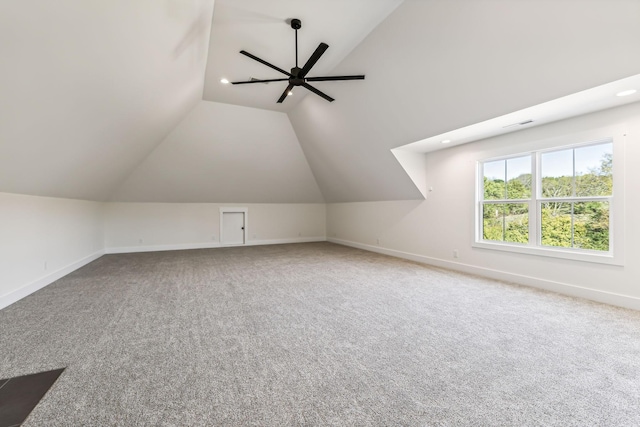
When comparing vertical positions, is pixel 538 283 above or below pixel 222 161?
below

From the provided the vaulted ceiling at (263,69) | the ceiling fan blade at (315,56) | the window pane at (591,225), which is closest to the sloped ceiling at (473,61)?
the vaulted ceiling at (263,69)

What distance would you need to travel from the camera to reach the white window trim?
3.08m

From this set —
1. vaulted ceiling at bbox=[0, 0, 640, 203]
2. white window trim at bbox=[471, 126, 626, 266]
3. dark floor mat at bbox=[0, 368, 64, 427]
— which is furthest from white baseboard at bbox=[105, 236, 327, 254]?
dark floor mat at bbox=[0, 368, 64, 427]

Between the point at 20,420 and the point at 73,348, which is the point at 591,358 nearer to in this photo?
the point at 20,420

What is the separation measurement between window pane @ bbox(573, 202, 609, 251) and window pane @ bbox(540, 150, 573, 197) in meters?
0.27

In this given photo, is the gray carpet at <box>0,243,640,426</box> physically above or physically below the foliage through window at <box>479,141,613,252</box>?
below

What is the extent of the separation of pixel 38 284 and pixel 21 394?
9.66 feet

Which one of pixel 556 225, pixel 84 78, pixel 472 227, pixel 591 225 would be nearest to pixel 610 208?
pixel 591 225

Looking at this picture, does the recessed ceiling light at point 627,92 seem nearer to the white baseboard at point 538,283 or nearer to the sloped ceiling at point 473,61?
the sloped ceiling at point 473,61

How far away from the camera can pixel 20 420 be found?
56.6 inches

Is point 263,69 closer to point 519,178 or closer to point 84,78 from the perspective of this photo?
point 84,78

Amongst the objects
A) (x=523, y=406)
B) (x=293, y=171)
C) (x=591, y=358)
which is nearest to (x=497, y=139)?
(x=591, y=358)

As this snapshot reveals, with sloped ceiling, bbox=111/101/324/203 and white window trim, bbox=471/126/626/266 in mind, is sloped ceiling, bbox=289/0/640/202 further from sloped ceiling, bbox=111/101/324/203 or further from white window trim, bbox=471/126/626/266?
sloped ceiling, bbox=111/101/324/203

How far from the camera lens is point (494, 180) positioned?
14.9ft
